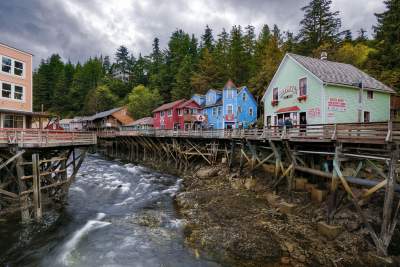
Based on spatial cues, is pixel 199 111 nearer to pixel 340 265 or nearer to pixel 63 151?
pixel 63 151

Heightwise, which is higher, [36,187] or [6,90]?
[6,90]

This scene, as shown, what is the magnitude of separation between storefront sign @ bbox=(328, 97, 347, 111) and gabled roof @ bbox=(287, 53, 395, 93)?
4.13 feet

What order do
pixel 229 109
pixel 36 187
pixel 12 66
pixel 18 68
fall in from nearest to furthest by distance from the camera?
pixel 36 187 → pixel 12 66 → pixel 18 68 → pixel 229 109

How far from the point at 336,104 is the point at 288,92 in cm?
425

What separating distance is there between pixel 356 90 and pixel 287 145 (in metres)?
10.0

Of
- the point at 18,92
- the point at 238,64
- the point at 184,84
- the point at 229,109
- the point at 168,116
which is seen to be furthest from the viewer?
the point at 184,84

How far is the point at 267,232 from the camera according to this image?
10.3 m

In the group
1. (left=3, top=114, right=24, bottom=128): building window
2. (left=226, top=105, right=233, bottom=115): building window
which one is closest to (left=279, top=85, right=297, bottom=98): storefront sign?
(left=226, top=105, right=233, bottom=115): building window

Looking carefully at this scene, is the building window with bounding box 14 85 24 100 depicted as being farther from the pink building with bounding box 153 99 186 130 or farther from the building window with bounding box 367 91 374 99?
the building window with bounding box 367 91 374 99

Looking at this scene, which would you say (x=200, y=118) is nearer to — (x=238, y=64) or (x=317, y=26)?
(x=238, y=64)

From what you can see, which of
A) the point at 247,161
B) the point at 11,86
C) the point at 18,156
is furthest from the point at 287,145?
the point at 11,86

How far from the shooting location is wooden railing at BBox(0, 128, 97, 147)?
1109 centimetres

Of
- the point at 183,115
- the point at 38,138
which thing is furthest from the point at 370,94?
the point at 183,115

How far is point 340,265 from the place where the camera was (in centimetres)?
795
